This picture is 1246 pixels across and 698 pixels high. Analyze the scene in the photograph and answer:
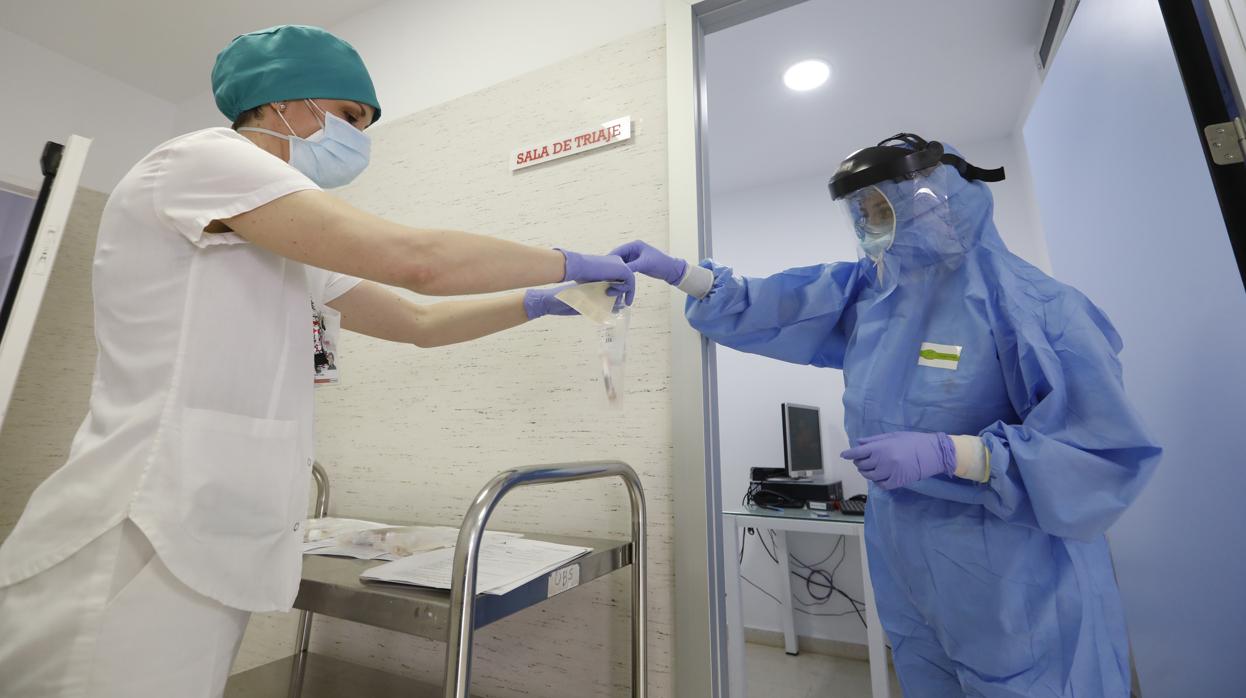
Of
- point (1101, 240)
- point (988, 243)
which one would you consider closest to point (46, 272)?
point (988, 243)

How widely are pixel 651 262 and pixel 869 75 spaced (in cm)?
192

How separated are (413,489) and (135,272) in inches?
36.4

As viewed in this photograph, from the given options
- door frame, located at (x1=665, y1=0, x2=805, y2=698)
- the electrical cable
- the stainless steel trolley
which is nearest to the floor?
the electrical cable

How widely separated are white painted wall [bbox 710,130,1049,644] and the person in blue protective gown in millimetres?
1932

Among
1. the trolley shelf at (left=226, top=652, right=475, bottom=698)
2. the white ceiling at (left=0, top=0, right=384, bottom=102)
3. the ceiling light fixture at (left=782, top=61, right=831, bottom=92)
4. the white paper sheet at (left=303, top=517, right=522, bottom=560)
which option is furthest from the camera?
the ceiling light fixture at (left=782, top=61, right=831, bottom=92)

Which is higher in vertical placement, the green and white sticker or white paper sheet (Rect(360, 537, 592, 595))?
the green and white sticker

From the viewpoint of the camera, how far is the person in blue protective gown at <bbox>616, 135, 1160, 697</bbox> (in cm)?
80

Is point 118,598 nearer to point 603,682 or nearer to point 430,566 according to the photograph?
point 430,566

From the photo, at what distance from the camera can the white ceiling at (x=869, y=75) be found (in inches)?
79.1

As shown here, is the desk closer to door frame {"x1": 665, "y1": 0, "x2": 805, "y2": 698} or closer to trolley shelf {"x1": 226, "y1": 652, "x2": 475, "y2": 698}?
door frame {"x1": 665, "y1": 0, "x2": 805, "y2": 698}

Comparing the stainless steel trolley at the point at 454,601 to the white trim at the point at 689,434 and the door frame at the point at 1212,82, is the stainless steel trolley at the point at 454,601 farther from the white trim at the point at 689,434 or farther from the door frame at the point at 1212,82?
the door frame at the point at 1212,82

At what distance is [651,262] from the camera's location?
1071mm

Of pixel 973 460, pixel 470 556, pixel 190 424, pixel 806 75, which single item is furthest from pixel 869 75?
pixel 190 424

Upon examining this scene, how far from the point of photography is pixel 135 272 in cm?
69
